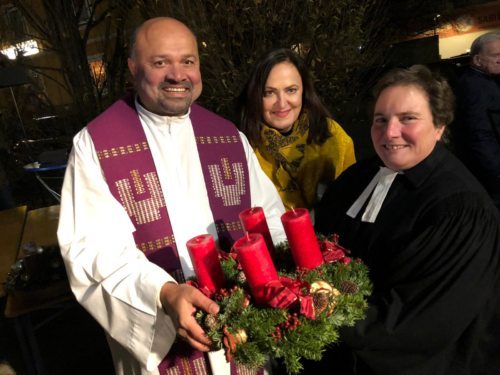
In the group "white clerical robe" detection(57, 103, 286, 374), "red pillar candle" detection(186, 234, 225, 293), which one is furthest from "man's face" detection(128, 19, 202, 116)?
"red pillar candle" detection(186, 234, 225, 293)

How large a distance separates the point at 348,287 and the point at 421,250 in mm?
339

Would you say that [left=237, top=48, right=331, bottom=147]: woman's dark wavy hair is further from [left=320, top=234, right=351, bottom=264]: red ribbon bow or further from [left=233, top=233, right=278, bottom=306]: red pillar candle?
[left=233, top=233, right=278, bottom=306]: red pillar candle

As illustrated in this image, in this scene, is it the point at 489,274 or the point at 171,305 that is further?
the point at 489,274

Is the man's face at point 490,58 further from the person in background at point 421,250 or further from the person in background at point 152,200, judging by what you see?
the person in background at point 152,200

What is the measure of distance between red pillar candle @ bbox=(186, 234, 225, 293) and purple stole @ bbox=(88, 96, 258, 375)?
57cm

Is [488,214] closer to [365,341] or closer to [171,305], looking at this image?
[365,341]

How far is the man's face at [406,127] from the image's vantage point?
1757mm

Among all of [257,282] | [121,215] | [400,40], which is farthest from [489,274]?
[400,40]

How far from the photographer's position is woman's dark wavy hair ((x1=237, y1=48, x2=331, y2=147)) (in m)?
2.82

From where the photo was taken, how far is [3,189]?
22.5 feet

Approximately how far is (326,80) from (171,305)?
541cm

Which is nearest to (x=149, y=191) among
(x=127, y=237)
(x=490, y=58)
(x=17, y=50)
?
(x=127, y=237)

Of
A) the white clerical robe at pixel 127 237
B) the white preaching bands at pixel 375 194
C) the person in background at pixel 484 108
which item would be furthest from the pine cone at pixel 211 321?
the person in background at pixel 484 108

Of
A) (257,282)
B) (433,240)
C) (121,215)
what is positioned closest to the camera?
(257,282)
